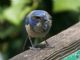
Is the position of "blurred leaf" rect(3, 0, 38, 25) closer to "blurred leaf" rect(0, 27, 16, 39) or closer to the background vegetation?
the background vegetation

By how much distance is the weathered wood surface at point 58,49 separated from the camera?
2233mm

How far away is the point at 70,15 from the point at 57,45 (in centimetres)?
178

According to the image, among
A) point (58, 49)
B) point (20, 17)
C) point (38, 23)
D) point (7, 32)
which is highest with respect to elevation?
point (38, 23)

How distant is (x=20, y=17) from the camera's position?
389cm

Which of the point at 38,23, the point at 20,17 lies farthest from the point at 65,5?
the point at 38,23

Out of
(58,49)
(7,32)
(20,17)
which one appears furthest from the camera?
(7,32)

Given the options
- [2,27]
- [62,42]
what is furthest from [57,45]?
[2,27]

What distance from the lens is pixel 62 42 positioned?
8.21ft

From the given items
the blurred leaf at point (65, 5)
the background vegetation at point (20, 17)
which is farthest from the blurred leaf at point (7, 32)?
the blurred leaf at point (65, 5)

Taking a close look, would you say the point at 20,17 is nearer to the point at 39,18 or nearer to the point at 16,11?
the point at 16,11

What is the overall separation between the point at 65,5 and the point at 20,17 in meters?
0.53

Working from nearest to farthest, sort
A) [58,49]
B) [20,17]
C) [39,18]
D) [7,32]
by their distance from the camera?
[58,49]
[39,18]
[20,17]
[7,32]

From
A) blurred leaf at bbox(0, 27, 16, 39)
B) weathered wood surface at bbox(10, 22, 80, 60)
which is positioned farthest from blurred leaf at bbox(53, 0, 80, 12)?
weathered wood surface at bbox(10, 22, 80, 60)

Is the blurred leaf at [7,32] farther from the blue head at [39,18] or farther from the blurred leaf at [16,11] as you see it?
the blue head at [39,18]
